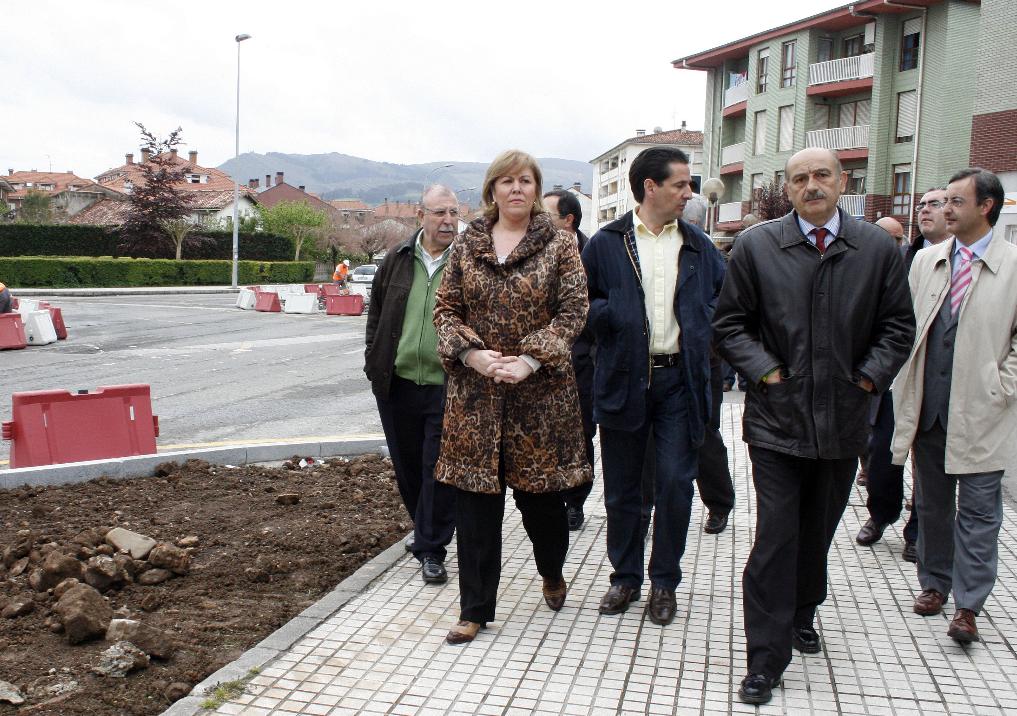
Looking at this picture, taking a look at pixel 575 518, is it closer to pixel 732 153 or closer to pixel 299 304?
pixel 299 304

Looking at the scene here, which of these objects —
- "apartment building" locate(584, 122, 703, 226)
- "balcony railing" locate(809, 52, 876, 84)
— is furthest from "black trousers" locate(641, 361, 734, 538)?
"apartment building" locate(584, 122, 703, 226)

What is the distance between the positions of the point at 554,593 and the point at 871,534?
223 centimetres

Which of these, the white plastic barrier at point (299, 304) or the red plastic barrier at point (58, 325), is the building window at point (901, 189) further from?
the red plastic barrier at point (58, 325)

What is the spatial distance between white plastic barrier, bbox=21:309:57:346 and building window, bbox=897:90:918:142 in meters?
35.1

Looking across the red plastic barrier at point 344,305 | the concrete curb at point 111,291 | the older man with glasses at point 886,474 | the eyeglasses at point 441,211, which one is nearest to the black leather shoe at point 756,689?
the older man with glasses at point 886,474

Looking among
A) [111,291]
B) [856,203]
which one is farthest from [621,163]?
[111,291]

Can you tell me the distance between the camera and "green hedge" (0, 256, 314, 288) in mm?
44219

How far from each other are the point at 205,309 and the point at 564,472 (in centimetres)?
2858

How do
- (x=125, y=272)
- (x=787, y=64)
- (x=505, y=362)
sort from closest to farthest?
(x=505, y=362), (x=125, y=272), (x=787, y=64)

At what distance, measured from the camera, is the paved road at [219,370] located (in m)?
11.0

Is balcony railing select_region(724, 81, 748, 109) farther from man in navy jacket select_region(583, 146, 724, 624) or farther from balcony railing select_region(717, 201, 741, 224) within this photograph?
man in navy jacket select_region(583, 146, 724, 624)

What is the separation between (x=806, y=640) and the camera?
4305 mm

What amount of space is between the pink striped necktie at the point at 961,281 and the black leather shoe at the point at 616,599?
1.94 metres

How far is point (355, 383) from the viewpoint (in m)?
14.6
